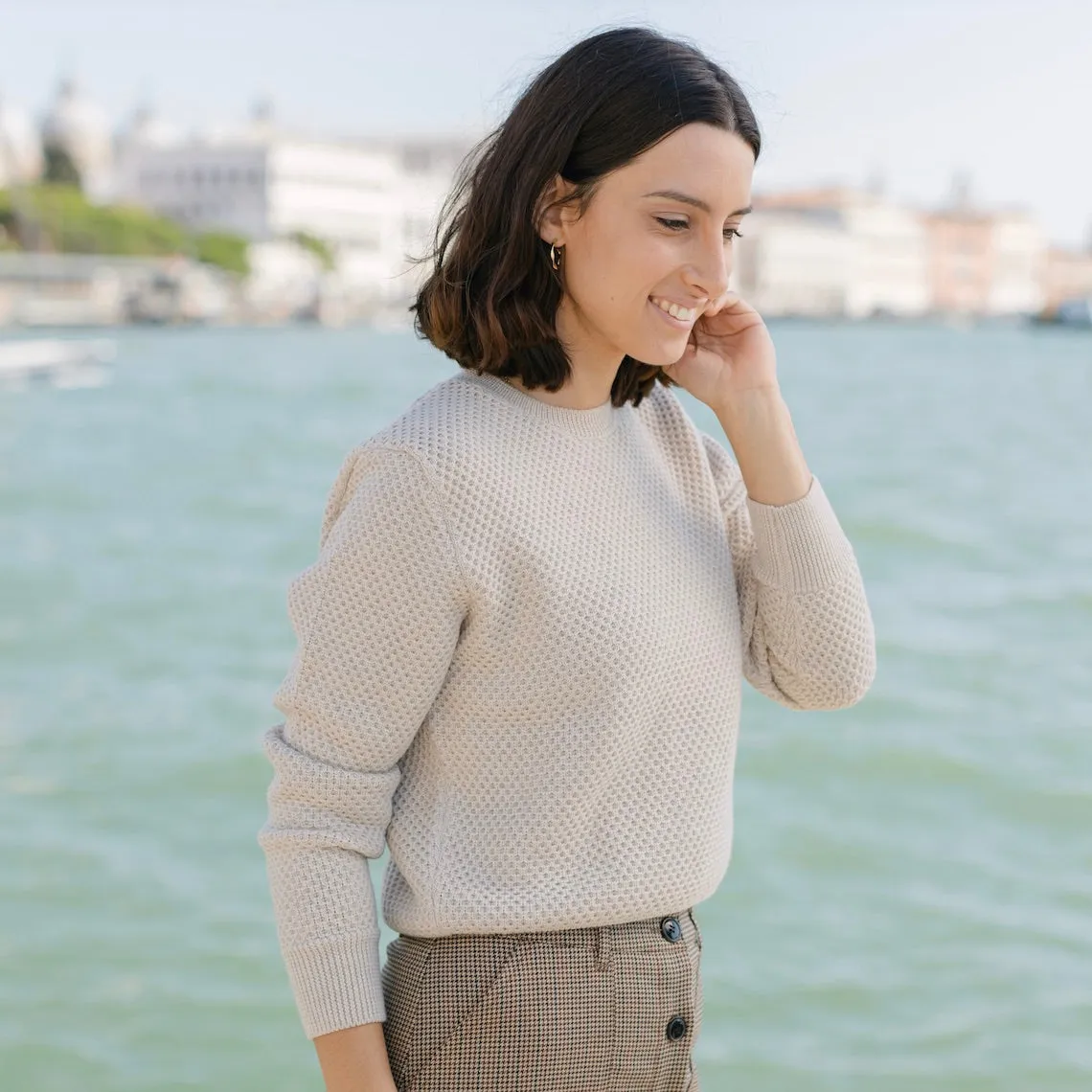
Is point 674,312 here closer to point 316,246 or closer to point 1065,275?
point 316,246

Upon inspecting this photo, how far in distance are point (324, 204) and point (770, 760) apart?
51214 mm

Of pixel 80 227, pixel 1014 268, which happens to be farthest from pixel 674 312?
pixel 1014 268

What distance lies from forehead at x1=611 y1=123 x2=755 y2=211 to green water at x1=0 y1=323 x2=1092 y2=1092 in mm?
2130

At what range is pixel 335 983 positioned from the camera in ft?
3.01

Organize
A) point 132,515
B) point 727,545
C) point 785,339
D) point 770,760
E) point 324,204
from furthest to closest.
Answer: point 324,204 → point 785,339 → point 132,515 → point 770,760 → point 727,545

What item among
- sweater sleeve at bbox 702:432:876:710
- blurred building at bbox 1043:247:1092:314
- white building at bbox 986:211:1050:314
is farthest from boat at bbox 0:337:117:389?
blurred building at bbox 1043:247:1092:314

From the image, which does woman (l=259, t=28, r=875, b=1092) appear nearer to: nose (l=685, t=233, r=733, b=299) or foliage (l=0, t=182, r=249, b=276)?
nose (l=685, t=233, r=733, b=299)

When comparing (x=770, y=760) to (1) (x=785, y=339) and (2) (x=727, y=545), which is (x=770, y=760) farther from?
(1) (x=785, y=339)

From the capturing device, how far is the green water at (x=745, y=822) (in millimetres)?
2947

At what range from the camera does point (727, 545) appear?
1.04m

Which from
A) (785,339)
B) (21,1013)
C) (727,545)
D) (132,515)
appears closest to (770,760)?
(21,1013)

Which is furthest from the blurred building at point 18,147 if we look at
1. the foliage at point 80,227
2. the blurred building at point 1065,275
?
the blurred building at point 1065,275


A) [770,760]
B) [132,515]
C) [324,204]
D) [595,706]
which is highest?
[595,706]

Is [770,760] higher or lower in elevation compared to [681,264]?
lower
